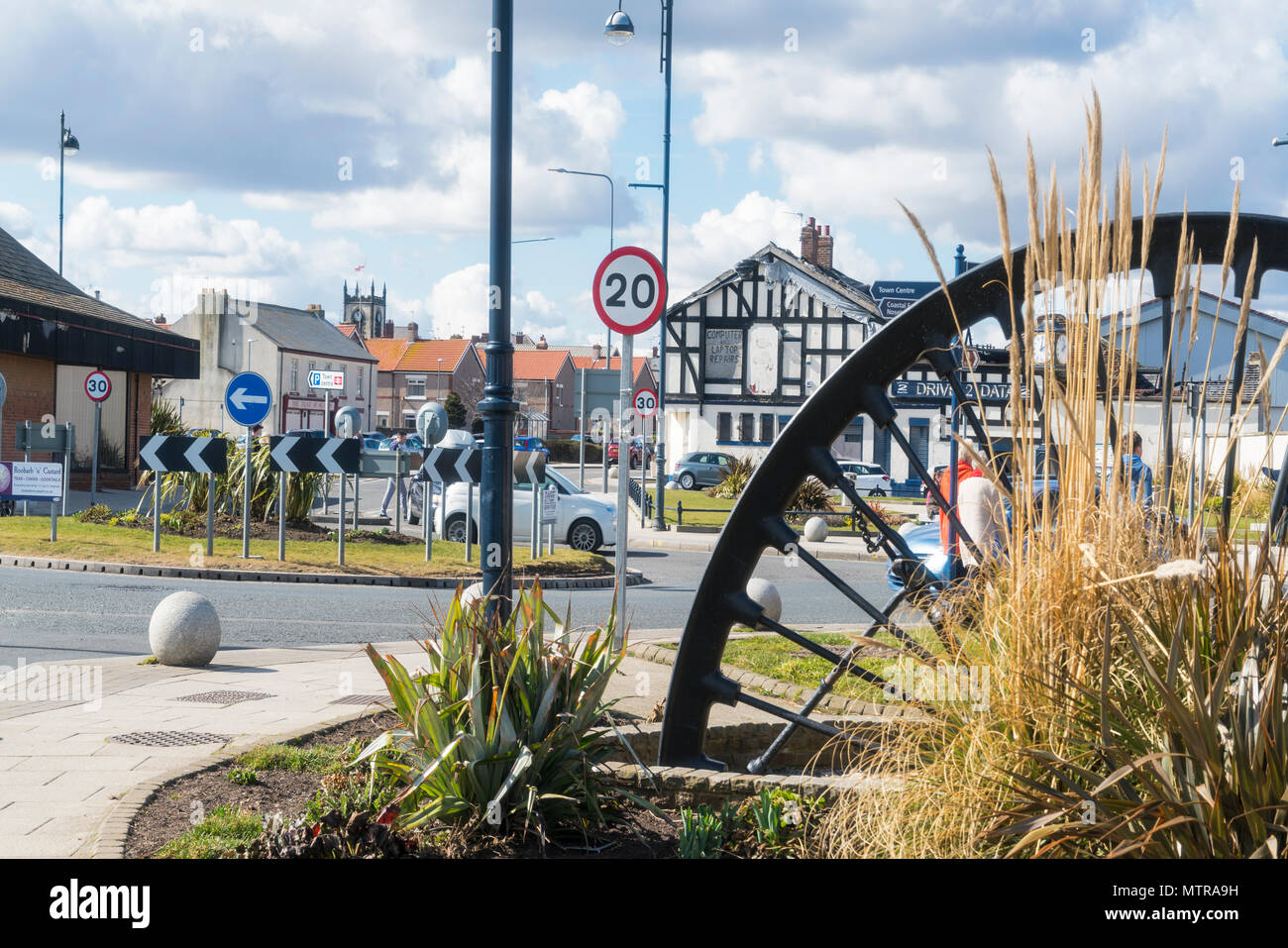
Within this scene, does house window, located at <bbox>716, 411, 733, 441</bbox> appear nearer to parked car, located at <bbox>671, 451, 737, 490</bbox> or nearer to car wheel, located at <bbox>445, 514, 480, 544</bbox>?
parked car, located at <bbox>671, 451, 737, 490</bbox>

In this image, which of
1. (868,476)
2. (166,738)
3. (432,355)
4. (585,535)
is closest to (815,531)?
(585,535)

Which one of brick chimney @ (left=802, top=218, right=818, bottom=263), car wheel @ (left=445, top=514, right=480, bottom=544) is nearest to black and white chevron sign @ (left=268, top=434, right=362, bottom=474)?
car wheel @ (left=445, top=514, right=480, bottom=544)

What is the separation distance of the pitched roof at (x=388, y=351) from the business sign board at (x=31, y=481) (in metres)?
77.3

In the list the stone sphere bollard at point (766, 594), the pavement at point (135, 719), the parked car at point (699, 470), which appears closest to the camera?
the pavement at point (135, 719)

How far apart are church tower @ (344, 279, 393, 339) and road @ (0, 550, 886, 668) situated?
12023cm

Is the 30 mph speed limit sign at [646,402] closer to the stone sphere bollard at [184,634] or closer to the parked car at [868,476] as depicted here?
the stone sphere bollard at [184,634]

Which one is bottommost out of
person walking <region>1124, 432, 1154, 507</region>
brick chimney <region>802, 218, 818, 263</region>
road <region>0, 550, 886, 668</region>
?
road <region>0, 550, 886, 668</region>

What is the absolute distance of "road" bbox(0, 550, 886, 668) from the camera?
10062 millimetres

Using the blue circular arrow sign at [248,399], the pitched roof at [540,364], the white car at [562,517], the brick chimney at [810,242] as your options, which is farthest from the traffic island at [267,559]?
the pitched roof at [540,364]

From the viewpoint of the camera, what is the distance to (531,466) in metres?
17.5

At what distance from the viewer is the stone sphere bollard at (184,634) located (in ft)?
28.1
